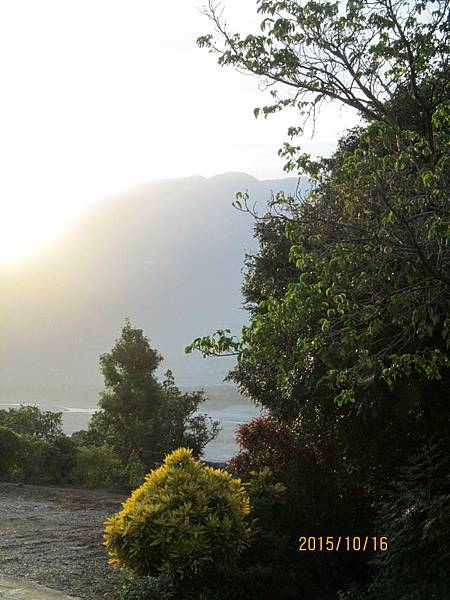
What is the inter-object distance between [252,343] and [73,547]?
11.8ft

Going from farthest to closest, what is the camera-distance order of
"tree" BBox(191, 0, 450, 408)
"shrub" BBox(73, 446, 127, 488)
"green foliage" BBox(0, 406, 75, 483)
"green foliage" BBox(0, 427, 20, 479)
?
"shrub" BBox(73, 446, 127, 488), "green foliage" BBox(0, 406, 75, 483), "green foliage" BBox(0, 427, 20, 479), "tree" BBox(191, 0, 450, 408)

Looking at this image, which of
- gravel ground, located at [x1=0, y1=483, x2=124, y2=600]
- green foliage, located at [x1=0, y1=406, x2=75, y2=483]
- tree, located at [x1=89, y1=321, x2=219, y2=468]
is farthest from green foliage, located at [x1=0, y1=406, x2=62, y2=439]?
gravel ground, located at [x1=0, y1=483, x2=124, y2=600]

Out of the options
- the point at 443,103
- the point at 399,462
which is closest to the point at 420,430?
the point at 399,462

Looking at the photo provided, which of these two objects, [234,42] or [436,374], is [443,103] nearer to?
[234,42]

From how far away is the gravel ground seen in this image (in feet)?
22.2

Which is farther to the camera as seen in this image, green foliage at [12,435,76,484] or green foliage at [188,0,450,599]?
green foliage at [12,435,76,484]

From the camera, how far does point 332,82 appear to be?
847 centimetres

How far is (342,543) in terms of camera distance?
27.2 ft

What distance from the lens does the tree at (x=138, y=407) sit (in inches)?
779

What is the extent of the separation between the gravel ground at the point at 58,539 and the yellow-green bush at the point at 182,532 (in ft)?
1.95

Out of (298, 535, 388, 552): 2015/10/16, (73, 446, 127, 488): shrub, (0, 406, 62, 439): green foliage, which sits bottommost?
(298, 535, 388, 552): 2015/10/16

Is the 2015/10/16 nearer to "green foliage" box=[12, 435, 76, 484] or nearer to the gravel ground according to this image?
the gravel ground

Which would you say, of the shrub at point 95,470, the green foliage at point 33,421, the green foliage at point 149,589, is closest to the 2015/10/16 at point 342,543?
the green foliage at point 149,589

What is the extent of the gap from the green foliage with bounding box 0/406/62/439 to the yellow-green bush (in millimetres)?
13746
